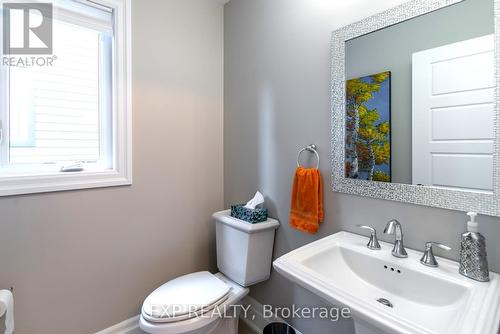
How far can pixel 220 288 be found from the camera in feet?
4.60

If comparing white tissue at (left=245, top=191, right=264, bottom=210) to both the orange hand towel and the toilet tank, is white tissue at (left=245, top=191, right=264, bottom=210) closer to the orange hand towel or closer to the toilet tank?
the toilet tank

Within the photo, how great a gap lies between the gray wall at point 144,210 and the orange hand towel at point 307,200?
81 centimetres

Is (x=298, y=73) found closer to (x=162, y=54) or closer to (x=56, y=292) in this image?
(x=162, y=54)

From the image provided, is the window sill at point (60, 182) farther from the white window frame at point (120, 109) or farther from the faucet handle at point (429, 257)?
the faucet handle at point (429, 257)

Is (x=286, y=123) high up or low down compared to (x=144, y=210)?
up

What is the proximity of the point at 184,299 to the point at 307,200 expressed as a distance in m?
0.82

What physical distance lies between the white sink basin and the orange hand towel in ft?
0.49

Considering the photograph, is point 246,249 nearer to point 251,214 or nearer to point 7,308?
point 251,214

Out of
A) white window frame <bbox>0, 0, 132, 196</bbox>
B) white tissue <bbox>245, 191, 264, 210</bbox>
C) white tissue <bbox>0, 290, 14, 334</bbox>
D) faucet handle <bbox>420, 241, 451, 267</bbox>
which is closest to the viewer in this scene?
faucet handle <bbox>420, 241, 451, 267</bbox>

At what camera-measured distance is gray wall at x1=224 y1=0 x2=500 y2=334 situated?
109cm

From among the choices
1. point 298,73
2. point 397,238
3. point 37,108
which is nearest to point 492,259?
point 397,238

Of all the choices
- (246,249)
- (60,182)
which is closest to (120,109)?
(60,182)

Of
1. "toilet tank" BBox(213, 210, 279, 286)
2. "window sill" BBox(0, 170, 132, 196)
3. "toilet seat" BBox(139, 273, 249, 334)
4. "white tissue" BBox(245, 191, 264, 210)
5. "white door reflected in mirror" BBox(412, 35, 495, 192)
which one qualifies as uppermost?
"white door reflected in mirror" BBox(412, 35, 495, 192)

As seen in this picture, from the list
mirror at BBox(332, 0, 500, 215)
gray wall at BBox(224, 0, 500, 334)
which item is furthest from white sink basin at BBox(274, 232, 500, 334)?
mirror at BBox(332, 0, 500, 215)
